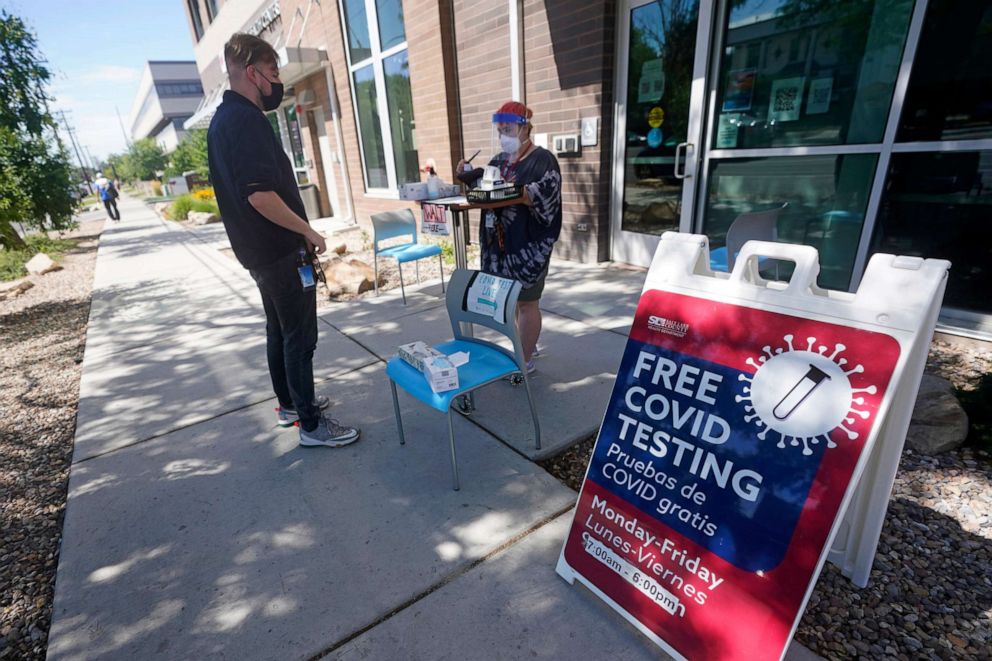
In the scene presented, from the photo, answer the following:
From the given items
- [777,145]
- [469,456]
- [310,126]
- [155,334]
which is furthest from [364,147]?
[469,456]

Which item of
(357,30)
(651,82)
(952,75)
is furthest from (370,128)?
(952,75)

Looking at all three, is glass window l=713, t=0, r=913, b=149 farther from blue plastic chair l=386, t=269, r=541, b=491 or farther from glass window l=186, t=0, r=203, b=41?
glass window l=186, t=0, r=203, b=41

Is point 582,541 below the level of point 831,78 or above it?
below

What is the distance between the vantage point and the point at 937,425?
2.32 metres

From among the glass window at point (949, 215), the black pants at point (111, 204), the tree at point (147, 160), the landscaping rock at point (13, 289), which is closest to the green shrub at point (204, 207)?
the black pants at point (111, 204)

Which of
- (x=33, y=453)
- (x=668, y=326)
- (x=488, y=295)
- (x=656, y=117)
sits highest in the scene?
(x=656, y=117)

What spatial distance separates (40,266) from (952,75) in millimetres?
13248

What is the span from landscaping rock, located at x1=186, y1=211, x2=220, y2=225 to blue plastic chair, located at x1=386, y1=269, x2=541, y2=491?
15669 millimetres

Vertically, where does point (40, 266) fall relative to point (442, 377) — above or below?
below

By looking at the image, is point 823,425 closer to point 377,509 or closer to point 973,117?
point 377,509

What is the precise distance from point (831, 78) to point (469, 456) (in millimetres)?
3962

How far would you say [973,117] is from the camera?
3143 mm

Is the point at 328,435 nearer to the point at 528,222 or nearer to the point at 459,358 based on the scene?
the point at 459,358

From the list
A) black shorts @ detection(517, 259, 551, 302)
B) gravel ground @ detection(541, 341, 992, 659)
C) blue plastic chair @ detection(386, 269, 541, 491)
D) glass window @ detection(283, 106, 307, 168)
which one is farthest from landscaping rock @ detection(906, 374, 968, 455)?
glass window @ detection(283, 106, 307, 168)
